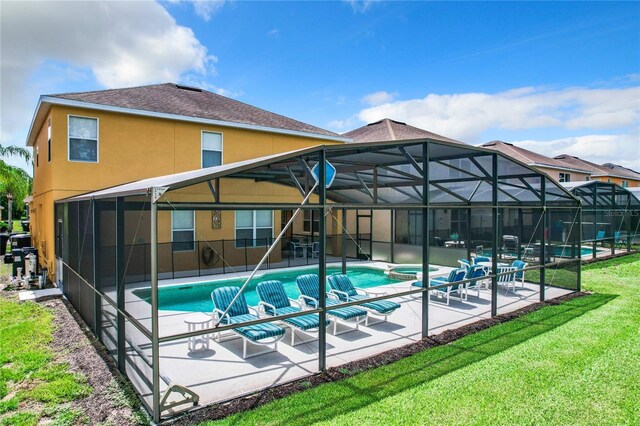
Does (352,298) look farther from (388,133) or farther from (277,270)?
(388,133)

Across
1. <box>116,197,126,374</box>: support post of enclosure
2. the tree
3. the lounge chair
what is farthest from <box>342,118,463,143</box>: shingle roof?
the tree

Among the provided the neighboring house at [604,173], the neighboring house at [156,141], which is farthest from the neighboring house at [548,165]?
the neighboring house at [156,141]

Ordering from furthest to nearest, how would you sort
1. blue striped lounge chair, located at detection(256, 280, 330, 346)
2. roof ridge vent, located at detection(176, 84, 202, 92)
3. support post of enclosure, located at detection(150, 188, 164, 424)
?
roof ridge vent, located at detection(176, 84, 202, 92), blue striped lounge chair, located at detection(256, 280, 330, 346), support post of enclosure, located at detection(150, 188, 164, 424)

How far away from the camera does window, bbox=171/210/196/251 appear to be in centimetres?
1295

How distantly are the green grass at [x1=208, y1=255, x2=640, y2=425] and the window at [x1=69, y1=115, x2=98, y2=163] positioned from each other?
9.88m

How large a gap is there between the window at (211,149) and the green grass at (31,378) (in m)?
7.12

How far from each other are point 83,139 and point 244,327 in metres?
8.39

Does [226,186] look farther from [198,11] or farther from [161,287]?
[198,11]

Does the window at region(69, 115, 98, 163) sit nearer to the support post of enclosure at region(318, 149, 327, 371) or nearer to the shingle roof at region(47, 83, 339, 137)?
the shingle roof at region(47, 83, 339, 137)

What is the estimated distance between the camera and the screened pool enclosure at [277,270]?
17.0 feet

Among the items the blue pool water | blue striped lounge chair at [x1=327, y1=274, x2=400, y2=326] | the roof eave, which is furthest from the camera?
the roof eave

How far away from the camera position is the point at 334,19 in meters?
15.4

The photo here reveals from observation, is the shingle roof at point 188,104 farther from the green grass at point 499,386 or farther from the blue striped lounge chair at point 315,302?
the green grass at point 499,386

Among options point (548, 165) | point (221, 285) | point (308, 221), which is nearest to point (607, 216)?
point (548, 165)
